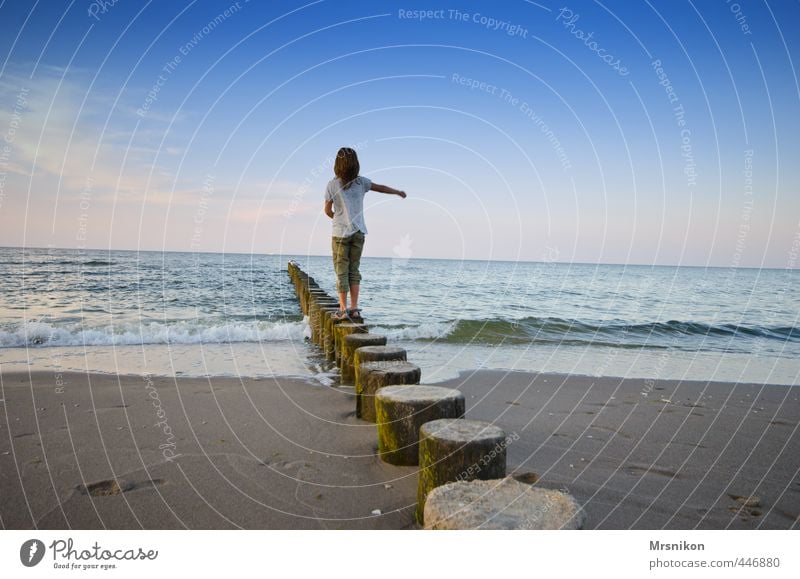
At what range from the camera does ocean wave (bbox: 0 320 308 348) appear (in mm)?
8992

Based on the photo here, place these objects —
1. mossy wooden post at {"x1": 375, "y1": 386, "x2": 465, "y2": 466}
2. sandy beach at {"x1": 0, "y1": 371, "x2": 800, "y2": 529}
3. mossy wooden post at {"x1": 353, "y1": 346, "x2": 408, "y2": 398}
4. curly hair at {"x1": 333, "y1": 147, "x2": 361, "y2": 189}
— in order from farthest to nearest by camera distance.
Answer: curly hair at {"x1": 333, "y1": 147, "x2": 361, "y2": 189} → mossy wooden post at {"x1": 353, "y1": 346, "x2": 408, "y2": 398} → mossy wooden post at {"x1": 375, "y1": 386, "x2": 465, "y2": 466} → sandy beach at {"x1": 0, "y1": 371, "x2": 800, "y2": 529}

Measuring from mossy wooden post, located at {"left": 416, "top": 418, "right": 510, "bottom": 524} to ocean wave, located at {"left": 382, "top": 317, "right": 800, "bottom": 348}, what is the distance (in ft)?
26.1

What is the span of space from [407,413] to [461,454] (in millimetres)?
773

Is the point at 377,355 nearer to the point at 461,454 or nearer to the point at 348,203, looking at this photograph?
the point at 461,454

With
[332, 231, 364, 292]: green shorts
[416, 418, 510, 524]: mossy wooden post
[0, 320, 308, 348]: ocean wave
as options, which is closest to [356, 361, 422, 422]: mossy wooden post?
[416, 418, 510, 524]: mossy wooden post

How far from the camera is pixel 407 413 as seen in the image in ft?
10.2

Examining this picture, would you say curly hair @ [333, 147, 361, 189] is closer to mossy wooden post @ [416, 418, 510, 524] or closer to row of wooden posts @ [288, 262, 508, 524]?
row of wooden posts @ [288, 262, 508, 524]

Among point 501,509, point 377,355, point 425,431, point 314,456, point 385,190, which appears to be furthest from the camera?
point 385,190

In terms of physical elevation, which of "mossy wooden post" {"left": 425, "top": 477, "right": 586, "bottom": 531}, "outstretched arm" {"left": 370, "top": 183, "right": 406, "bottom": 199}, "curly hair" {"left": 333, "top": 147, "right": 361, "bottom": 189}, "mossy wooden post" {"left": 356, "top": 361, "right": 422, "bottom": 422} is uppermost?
"curly hair" {"left": 333, "top": 147, "right": 361, "bottom": 189}

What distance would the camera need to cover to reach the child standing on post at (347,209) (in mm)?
5938

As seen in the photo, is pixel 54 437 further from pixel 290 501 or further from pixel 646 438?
pixel 646 438

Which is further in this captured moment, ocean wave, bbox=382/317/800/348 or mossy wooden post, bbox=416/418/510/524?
ocean wave, bbox=382/317/800/348

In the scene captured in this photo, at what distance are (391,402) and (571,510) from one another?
1.43 meters

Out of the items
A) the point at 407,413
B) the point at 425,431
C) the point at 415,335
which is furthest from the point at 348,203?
the point at 415,335
